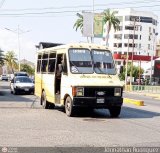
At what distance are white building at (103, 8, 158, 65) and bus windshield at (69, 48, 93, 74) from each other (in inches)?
4727

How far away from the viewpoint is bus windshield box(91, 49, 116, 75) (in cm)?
1790

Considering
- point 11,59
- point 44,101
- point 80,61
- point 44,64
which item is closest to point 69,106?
point 80,61

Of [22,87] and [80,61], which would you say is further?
[22,87]

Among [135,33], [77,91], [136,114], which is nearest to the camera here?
[77,91]

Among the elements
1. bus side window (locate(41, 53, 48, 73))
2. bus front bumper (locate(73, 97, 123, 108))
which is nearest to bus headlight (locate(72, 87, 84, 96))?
bus front bumper (locate(73, 97, 123, 108))

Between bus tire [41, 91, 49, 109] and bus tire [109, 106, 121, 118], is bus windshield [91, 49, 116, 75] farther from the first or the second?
bus tire [41, 91, 49, 109]

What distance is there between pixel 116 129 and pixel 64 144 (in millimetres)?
3345

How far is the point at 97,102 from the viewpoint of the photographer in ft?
55.7

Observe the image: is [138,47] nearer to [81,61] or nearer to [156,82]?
[156,82]

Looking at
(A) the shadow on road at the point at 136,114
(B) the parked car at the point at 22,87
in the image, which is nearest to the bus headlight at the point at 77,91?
(A) the shadow on road at the point at 136,114

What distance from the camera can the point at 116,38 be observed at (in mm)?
144625

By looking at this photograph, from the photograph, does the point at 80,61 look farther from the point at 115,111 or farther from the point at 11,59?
the point at 11,59

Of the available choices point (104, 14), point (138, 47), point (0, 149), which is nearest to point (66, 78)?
point (0, 149)

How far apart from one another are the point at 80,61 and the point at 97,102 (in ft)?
5.86
